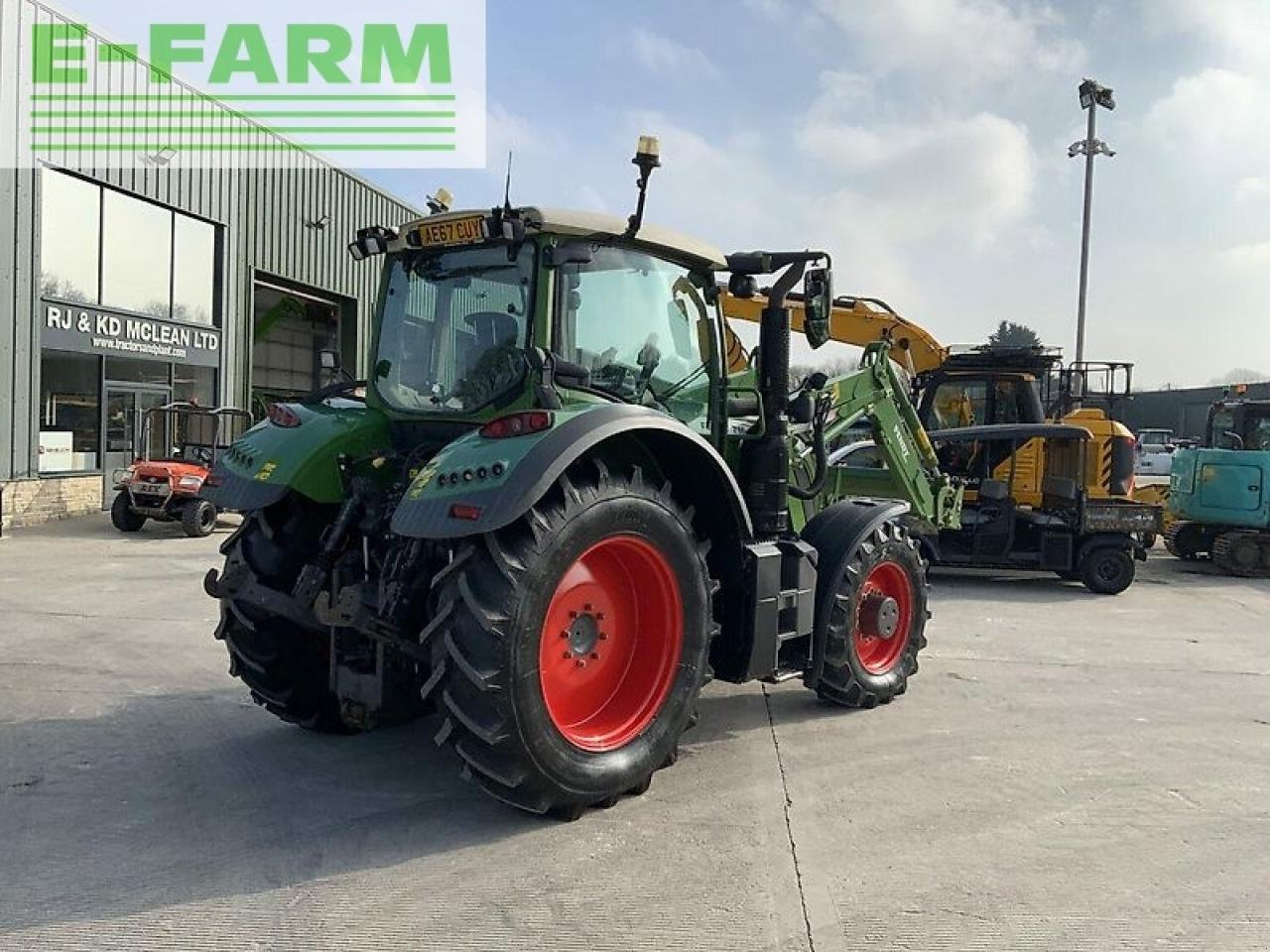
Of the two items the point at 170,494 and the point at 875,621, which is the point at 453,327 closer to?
the point at 875,621

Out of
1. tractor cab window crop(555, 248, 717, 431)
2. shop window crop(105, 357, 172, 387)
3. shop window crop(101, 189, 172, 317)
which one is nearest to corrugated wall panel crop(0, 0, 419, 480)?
shop window crop(101, 189, 172, 317)

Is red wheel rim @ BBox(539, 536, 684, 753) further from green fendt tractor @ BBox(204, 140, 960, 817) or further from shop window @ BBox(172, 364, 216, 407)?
shop window @ BBox(172, 364, 216, 407)

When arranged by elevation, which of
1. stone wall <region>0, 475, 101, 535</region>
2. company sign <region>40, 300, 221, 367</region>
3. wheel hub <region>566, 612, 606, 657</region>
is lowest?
stone wall <region>0, 475, 101, 535</region>

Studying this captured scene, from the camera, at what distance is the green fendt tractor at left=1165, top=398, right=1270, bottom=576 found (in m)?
13.4

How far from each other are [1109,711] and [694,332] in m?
3.45

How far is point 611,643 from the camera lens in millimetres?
4488

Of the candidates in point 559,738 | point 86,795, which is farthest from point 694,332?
point 86,795

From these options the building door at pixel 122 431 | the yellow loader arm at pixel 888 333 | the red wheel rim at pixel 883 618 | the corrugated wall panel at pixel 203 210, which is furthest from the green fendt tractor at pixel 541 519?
the building door at pixel 122 431

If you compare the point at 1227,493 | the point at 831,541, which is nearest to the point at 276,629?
the point at 831,541

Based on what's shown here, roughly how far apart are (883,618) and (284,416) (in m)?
3.52

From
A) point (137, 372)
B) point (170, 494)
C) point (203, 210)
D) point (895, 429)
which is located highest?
point (203, 210)

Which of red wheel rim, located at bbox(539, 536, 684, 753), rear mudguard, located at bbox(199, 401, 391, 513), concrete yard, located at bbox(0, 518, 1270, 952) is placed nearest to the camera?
concrete yard, located at bbox(0, 518, 1270, 952)

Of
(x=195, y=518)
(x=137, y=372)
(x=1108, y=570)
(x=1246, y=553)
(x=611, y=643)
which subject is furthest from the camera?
(x=137, y=372)

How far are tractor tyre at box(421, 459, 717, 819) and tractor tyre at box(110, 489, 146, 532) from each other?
1206cm
